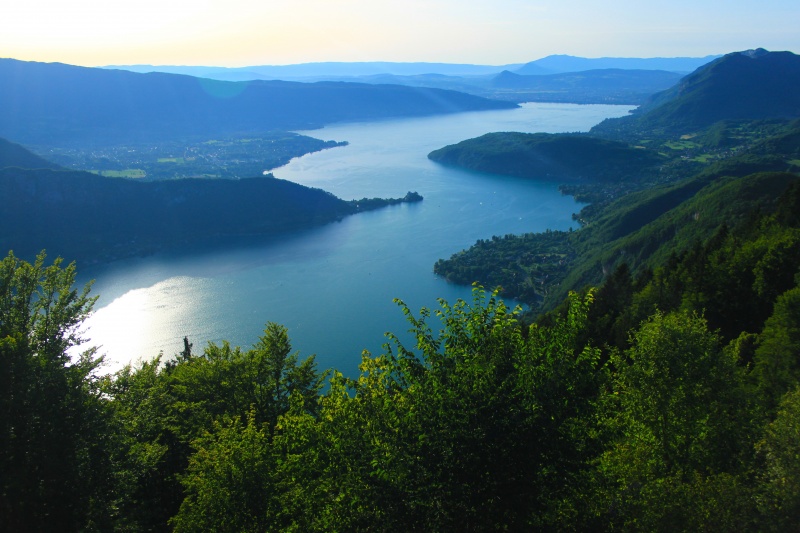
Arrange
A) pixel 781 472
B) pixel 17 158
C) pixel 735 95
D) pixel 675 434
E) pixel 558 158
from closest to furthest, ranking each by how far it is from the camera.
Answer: pixel 781 472
pixel 675 434
pixel 17 158
pixel 558 158
pixel 735 95

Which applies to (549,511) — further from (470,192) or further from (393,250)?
(470,192)

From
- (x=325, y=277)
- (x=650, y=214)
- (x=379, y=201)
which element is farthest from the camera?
(x=379, y=201)

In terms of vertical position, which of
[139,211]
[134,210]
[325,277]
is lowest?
[325,277]

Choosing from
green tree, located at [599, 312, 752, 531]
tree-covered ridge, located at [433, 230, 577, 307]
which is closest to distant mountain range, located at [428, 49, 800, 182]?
tree-covered ridge, located at [433, 230, 577, 307]

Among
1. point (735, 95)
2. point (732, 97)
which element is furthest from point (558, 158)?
point (735, 95)

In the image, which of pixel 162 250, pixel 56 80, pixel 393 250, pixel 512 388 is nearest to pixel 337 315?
pixel 393 250

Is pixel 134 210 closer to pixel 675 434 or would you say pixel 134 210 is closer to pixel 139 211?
pixel 139 211
